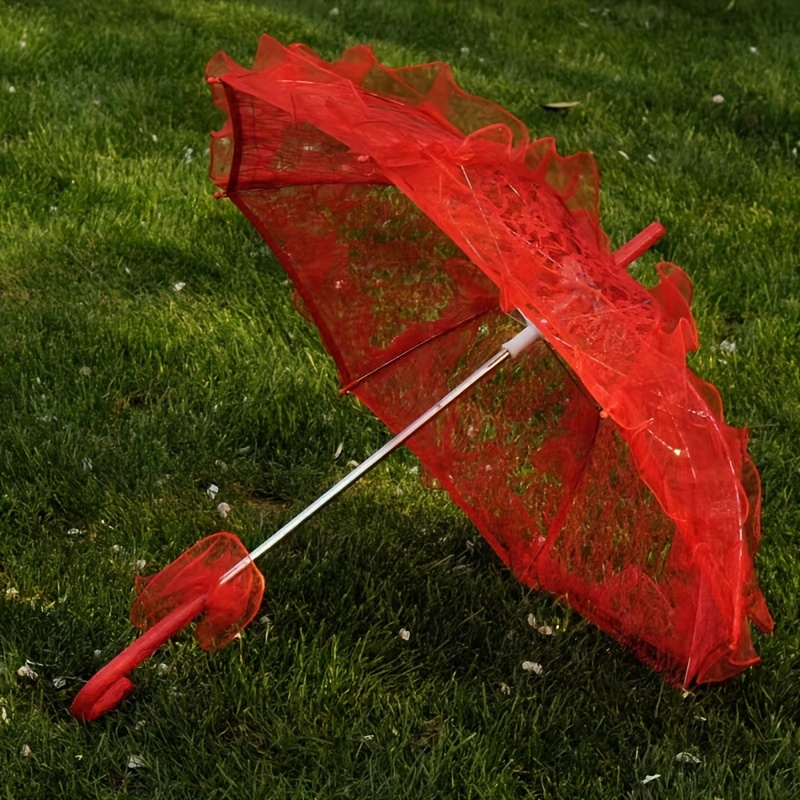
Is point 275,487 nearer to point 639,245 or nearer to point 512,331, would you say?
point 512,331

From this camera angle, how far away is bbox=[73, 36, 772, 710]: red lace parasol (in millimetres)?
2037

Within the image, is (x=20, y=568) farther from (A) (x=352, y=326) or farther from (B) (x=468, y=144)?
(B) (x=468, y=144)

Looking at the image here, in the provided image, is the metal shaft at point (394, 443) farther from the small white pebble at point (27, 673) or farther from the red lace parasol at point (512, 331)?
the small white pebble at point (27, 673)

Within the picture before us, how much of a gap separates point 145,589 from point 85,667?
0.30m

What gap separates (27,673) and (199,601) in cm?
→ 44

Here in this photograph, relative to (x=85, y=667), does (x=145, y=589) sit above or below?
above

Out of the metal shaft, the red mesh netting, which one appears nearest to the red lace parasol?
the metal shaft

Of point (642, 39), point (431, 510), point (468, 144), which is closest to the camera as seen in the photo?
point (468, 144)

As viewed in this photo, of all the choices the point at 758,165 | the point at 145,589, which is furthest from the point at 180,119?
the point at 145,589

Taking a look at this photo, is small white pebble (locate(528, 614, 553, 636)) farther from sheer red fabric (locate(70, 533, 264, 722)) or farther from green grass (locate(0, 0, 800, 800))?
sheer red fabric (locate(70, 533, 264, 722))

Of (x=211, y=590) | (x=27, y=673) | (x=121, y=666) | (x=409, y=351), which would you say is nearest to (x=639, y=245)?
(x=409, y=351)

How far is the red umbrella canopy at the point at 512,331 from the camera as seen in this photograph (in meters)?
2.04

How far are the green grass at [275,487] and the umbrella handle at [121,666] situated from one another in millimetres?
59

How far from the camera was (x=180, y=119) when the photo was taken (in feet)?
16.6
